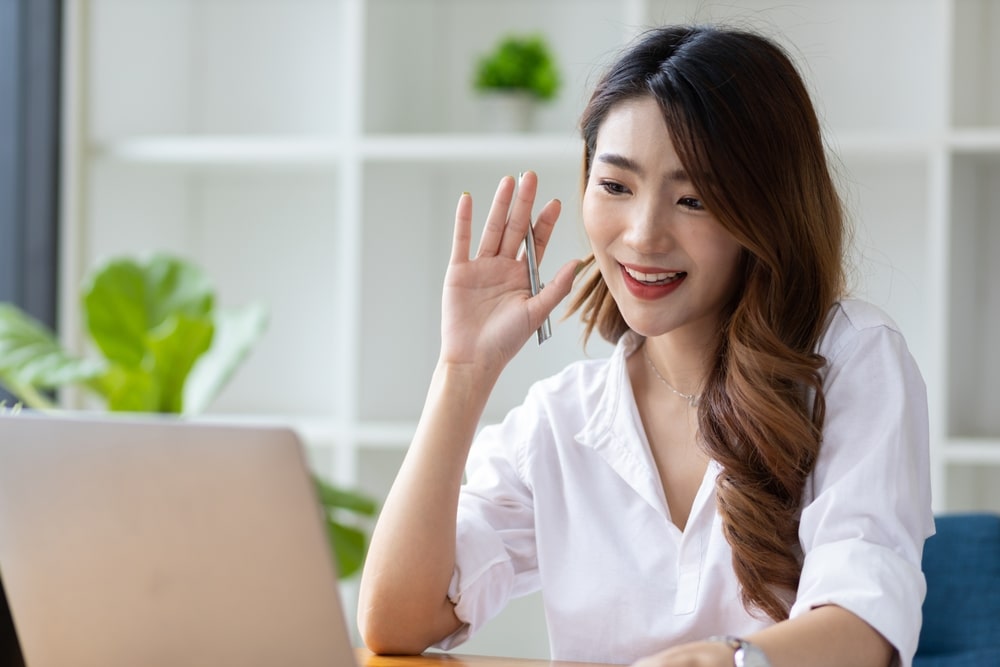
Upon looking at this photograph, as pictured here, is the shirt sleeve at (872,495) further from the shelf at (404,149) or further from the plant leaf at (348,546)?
the plant leaf at (348,546)

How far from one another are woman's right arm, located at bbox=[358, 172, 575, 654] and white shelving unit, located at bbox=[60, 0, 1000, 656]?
113cm

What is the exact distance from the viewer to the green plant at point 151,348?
2.37 metres

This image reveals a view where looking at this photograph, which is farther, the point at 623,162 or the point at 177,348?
the point at 177,348

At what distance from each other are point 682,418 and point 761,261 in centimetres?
24

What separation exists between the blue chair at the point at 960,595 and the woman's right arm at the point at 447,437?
2.42 feet

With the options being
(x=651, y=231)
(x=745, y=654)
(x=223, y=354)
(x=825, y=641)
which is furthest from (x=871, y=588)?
(x=223, y=354)

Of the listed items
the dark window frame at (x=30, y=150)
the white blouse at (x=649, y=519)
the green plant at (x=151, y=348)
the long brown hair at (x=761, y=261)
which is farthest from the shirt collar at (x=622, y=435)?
the dark window frame at (x=30, y=150)

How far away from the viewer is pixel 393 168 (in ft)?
9.16

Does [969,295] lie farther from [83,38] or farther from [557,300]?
[83,38]

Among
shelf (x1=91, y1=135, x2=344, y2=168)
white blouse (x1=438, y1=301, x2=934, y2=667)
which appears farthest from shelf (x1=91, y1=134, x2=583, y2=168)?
white blouse (x1=438, y1=301, x2=934, y2=667)

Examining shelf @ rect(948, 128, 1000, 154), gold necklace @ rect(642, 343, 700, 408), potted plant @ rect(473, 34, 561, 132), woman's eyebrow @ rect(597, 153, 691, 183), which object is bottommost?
gold necklace @ rect(642, 343, 700, 408)

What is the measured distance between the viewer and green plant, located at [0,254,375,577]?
237 centimetres

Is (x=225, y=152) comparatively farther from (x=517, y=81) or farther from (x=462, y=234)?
(x=462, y=234)

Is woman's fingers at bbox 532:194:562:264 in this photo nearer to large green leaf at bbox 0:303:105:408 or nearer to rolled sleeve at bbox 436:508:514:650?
rolled sleeve at bbox 436:508:514:650
